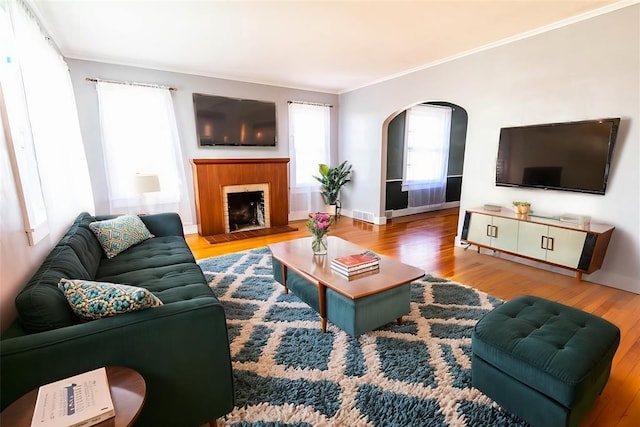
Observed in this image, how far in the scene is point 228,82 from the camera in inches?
199

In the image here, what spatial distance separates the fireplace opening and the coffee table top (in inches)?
104

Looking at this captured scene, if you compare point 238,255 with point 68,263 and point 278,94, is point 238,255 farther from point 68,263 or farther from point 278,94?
point 278,94

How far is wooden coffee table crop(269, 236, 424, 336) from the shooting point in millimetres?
2014

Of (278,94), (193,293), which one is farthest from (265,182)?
(193,293)

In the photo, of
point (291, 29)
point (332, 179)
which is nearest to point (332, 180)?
point (332, 179)

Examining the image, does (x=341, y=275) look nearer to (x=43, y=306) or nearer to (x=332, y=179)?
(x=43, y=306)

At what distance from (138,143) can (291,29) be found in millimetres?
2775

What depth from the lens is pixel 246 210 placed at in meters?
5.52

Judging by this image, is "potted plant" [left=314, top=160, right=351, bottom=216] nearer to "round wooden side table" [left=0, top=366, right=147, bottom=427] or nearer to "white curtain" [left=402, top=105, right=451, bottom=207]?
"white curtain" [left=402, top=105, right=451, bottom=207]

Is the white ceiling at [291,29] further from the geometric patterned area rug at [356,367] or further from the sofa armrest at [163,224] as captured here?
the geometric patterned area rug at [356,367]

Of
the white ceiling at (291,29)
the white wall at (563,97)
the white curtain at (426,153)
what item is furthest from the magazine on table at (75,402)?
the white curtain at (426,153)

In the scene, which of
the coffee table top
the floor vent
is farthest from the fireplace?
the coffee table top

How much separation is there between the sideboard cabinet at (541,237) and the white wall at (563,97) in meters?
0.19

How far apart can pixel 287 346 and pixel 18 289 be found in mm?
1512
